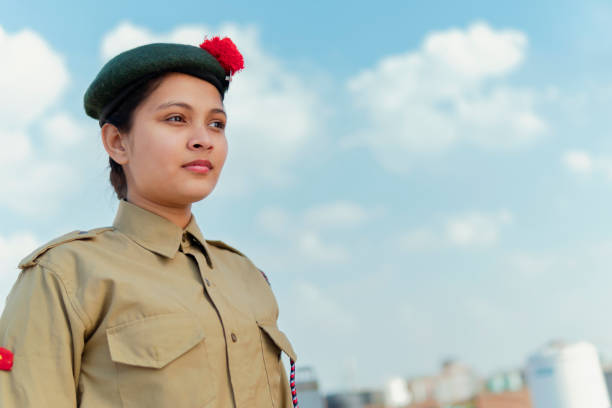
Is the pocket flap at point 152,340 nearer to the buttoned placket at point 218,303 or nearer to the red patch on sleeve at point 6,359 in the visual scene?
the buttoned placket at point 218,303

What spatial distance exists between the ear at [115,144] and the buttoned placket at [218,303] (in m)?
0.29

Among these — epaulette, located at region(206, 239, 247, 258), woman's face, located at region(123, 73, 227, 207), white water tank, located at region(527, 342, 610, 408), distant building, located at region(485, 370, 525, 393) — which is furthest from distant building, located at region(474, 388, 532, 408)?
woman's face, located at region(123, 73, 227, 207)

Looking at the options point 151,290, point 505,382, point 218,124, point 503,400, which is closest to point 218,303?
point 151,290

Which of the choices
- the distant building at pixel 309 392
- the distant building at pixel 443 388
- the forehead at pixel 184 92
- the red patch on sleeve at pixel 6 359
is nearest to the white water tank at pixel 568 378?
the distant building at pixel 309 392

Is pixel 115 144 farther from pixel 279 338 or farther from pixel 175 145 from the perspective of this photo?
pixel 279 338

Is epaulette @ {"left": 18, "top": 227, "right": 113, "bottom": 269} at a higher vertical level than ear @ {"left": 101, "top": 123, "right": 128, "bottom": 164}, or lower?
lower

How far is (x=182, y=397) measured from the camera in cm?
144

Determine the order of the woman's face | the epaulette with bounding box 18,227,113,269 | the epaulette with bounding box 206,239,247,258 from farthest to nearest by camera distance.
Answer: the epaulette with bounding box 206,239,247,258, the woman's face, the epaulette with bounding box 18,227,113,269

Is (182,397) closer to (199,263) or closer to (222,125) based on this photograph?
(199,263)

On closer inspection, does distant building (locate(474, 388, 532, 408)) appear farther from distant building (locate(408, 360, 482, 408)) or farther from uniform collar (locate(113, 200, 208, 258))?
uniform collar (locate(113, 200, 208, 258))

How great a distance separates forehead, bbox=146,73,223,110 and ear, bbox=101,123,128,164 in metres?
0.15

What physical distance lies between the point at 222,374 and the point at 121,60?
94 centimetres

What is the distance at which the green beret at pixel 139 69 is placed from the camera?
1.71m

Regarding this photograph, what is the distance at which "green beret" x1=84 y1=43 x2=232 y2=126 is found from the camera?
1.71m
